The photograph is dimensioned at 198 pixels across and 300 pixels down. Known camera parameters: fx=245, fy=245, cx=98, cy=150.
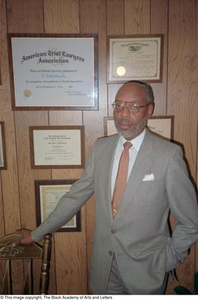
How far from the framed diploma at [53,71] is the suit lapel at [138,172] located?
1.63ft

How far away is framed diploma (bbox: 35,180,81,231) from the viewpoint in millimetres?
A: 1603

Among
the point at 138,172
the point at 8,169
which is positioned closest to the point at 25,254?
the point at 8,169

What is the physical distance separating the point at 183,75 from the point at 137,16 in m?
0.44

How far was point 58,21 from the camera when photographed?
56.8 inches

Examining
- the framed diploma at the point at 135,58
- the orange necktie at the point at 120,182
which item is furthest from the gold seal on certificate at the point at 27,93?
the orange necktie at the point at 120,182

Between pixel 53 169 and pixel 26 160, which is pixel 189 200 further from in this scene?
pixel 26 160

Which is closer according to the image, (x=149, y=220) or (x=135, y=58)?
(x=149, y=220)

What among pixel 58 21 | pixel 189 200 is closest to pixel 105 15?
pixel 58 21

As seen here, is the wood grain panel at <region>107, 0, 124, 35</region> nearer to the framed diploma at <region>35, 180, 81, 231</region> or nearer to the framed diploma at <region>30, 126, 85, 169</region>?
the framed diploma at <region>30, 126, 85, 169</region>

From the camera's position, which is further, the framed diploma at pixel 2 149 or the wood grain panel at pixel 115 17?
the framed diploma at pixel 2 149

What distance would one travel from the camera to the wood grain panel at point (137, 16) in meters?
1.43

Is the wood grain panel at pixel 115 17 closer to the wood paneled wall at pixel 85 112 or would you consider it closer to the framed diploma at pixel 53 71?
the wood paneled wall at pixel 85 112

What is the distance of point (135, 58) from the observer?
1.47 metres

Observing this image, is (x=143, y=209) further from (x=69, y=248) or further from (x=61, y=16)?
(x=61, y=16)
